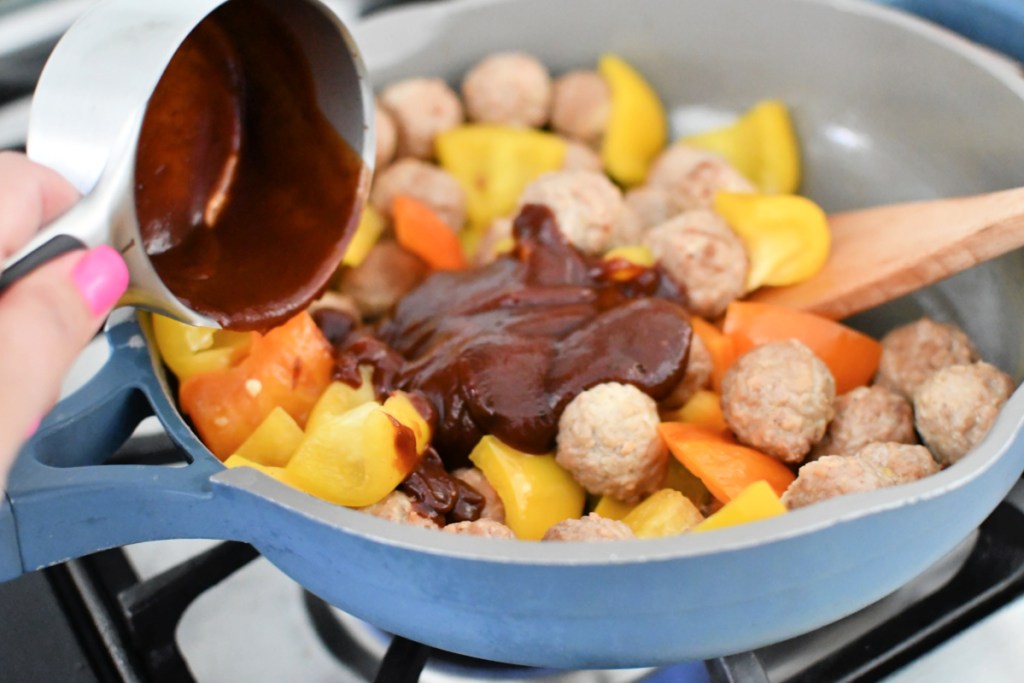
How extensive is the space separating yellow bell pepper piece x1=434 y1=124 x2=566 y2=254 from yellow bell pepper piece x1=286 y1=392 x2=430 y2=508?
2.49 feet

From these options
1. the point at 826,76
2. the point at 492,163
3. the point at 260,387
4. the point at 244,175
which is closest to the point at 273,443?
the point at 260,387

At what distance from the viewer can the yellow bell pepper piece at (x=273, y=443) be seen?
4.50ft

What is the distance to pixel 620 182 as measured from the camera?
2.05m

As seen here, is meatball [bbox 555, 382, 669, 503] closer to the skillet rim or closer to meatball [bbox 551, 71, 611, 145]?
the skillet rim

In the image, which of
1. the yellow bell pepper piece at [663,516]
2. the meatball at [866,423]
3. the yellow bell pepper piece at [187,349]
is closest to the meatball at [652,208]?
the meatball at [866,423]

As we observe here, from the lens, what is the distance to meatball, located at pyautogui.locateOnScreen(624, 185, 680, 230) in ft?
6.18

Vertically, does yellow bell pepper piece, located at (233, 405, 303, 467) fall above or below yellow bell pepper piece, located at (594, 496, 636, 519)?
below

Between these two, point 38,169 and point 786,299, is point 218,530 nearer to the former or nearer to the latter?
point 38,169

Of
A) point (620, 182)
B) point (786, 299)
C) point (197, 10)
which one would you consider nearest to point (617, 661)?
point (786, 299)

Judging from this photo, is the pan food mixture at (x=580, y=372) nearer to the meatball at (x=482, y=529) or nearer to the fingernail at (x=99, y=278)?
the meatball at (x=482, y=529)

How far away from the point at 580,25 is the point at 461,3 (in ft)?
0.82

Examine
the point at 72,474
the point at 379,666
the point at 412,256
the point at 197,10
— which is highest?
the point at 197,10

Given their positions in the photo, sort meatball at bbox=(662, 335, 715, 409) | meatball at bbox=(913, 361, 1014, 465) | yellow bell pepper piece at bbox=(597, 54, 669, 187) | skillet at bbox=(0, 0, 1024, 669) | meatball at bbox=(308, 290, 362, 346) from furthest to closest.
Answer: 1. yellow bell pepper piece at bbox=(597, 54, 669, 187)
2. meatball at bbox=(308, 290, 362, 346)
3. meatball at bbox=(662, 335, 715, 409)
4. meatball at bbox=(913, 361, 1014, 465)
5. skillet at bbox=(0, 0, 1024, 669)

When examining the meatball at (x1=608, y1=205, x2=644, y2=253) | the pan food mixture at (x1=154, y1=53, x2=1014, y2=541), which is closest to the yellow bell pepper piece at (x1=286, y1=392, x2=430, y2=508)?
the pan food mixture at (x1=154, y1=53, x2=1014, y2=541)
